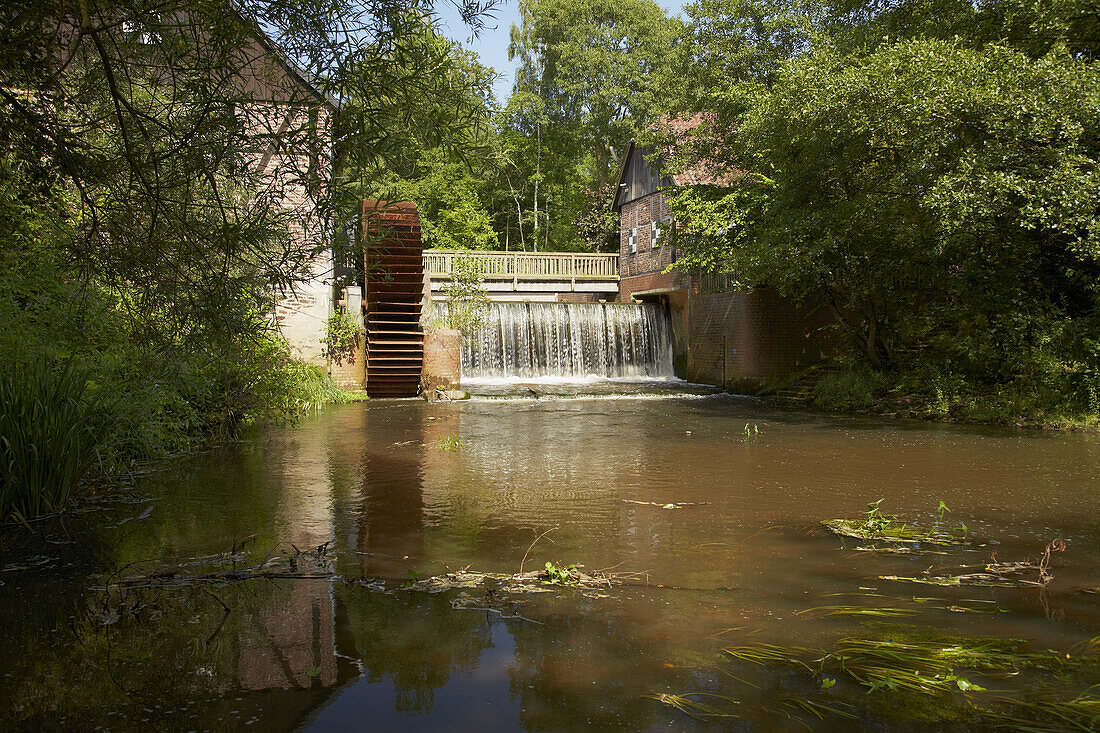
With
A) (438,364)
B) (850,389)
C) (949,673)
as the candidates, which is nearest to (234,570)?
(949,673)

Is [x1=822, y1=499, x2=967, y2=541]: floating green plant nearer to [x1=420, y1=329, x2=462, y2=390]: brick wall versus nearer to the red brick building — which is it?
the red brick building

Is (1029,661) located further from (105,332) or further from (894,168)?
(894,168)

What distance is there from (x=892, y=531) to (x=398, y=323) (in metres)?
12.1

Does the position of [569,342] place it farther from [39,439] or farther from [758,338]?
[39,439]

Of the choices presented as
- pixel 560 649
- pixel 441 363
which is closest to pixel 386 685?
pixel 560 649

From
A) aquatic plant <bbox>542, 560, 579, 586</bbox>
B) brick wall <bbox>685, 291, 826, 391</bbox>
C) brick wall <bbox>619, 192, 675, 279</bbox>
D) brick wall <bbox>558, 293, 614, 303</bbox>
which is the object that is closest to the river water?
aquatic plant <bbox>542, 560, 579, 586</bbox>

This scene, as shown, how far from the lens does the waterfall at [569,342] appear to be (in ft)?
64.8

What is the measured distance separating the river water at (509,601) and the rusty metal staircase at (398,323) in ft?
23.6

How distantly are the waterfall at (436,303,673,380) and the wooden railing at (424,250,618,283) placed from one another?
19.0 ft

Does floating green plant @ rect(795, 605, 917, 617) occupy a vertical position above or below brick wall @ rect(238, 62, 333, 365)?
below

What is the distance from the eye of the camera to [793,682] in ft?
9.52

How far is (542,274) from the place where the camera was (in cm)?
2688

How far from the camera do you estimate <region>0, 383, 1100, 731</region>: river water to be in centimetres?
272

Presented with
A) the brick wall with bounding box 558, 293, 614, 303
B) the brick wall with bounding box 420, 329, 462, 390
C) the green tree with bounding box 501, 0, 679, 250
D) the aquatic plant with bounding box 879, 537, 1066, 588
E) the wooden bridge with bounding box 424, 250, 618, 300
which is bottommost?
the aquatic plant with bounding box 879, 537, 1066, 588
